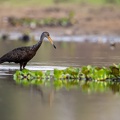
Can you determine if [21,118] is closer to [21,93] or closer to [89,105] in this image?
[89,105]

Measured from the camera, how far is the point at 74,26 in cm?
5234

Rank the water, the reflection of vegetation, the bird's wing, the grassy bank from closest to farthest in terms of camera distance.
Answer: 1. the water
2. the reflection of vegetation
3. the bird's wing
4. the grassy bank

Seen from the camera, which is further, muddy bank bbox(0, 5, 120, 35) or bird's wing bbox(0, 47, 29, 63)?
muddy bank bbox(0, 5, 120, 35)

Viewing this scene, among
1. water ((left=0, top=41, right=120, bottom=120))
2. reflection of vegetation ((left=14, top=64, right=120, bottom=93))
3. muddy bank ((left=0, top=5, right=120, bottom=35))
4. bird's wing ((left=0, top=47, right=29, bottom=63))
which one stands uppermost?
muddy bank ((left=0, top=5, right=120, bottom=35))

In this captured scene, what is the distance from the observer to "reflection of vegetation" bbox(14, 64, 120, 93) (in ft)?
Result: 66.9

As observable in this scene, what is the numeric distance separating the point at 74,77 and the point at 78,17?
3384 cm

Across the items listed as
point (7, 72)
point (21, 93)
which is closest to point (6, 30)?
point (7, 72)

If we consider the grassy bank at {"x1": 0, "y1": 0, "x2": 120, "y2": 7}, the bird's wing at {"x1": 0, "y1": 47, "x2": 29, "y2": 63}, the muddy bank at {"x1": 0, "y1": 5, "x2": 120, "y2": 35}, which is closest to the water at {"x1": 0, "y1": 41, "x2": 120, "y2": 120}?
the bird's wing at {"x1": 0, "y1": 47, "x2": 29, "y2": 63}

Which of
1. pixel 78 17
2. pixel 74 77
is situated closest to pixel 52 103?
pixel 74 77

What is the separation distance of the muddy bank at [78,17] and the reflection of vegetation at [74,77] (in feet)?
94.5

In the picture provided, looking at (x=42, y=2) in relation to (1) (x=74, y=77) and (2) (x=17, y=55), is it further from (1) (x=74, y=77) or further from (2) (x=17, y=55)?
(1) (x=74, y=77)

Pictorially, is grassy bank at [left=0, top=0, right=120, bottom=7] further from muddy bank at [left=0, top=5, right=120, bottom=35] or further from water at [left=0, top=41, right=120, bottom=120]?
water at [left=0, top=41, right=120, bottom=120]

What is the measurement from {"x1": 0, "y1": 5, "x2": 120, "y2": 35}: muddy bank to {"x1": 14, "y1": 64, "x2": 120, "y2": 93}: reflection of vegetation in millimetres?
28811

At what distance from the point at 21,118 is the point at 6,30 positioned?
37770mm
